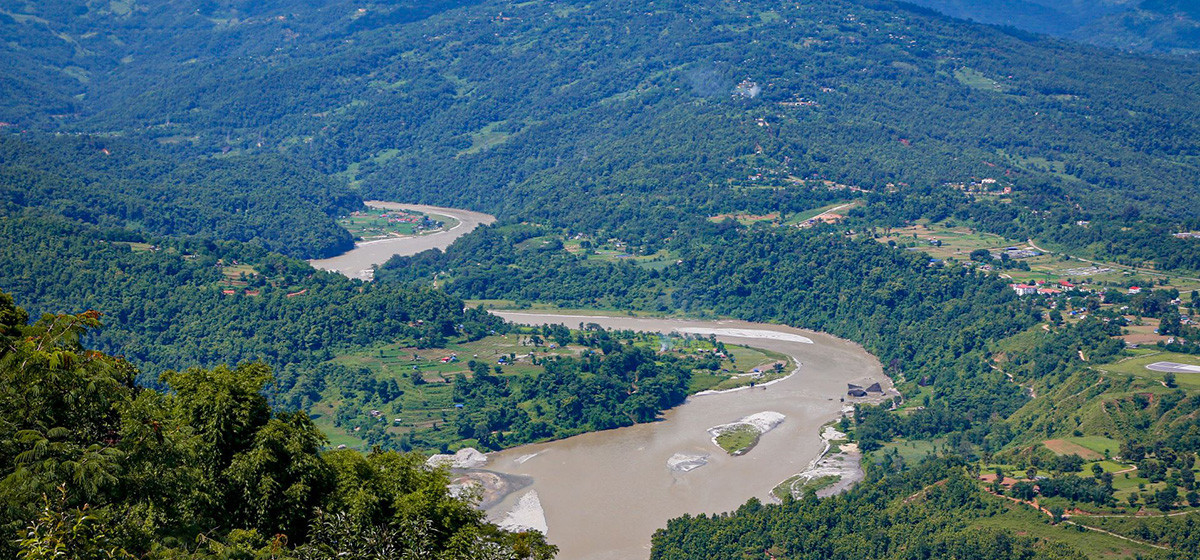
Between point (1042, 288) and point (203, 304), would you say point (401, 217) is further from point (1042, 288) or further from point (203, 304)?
point (1042, 288)

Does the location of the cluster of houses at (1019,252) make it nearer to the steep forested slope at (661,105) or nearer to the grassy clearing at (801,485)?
the steep forested slope at (661,105)

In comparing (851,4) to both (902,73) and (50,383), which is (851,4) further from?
(50,383)

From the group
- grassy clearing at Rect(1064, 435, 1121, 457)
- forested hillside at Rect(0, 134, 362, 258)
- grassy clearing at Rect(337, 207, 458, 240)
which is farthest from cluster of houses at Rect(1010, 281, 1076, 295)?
forested hillside at Rect(0, 134, 362, 258)

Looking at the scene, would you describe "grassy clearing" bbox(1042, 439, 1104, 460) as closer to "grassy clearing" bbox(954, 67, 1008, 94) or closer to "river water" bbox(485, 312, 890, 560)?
"river water" bbox(485, 312, 890, 560)

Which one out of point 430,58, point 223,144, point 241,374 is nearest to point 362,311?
point 241,374

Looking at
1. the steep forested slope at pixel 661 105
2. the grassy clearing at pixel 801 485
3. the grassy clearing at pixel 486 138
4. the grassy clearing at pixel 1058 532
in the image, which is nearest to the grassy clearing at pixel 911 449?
the grassy clearing at pixel 801 485

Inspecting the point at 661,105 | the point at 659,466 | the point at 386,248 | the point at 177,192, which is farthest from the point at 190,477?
the point at 661,105
